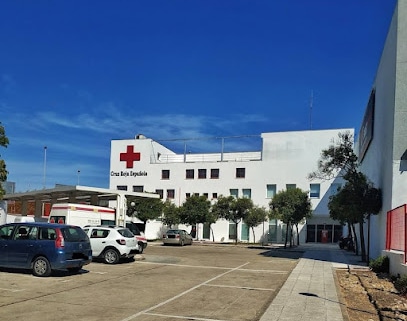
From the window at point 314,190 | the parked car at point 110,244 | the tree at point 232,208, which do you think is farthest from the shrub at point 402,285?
the window at point 314,190

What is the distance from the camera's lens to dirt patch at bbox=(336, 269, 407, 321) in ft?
29.9

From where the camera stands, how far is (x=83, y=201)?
35.6 metres

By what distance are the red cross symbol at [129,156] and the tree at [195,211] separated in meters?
15.2

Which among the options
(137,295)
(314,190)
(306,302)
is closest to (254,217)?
(314,190)

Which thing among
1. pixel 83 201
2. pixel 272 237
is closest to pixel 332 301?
pixel 83 201

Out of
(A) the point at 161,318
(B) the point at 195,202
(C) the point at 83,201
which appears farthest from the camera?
(B) the point at 195,202

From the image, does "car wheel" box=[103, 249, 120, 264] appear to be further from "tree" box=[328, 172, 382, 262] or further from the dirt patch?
"tree" box=[328, 172, 382, 262]

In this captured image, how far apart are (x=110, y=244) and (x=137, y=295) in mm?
8337

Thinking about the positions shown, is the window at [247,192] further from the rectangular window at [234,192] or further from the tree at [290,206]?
the tree at [290,206]

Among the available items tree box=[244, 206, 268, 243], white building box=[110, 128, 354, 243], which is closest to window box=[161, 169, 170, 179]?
white building box=[110, 128, 354, 243]

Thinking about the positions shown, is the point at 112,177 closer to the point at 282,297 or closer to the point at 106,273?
the point at 106,273

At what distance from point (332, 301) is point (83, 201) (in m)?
28.1

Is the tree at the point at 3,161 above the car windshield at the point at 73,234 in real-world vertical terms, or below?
above

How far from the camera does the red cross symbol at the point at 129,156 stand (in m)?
60.5
